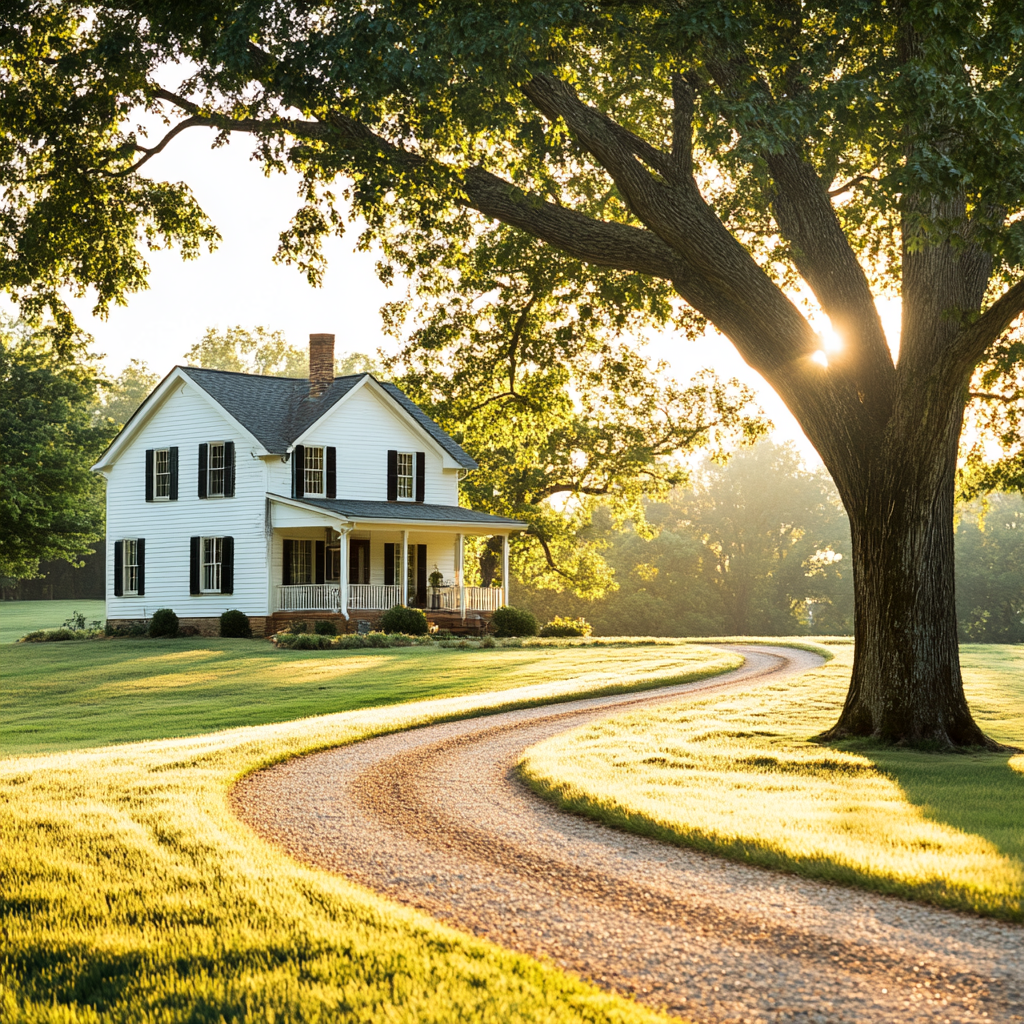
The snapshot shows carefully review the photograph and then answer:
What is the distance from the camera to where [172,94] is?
12562 mm

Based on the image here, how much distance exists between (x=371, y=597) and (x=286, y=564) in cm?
286

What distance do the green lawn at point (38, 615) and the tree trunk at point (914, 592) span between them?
2936 cm

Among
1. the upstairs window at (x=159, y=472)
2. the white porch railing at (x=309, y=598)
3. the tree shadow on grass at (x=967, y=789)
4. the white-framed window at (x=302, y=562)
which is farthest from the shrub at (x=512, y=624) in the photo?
the tree shadow on grass at (x=967, y=789)

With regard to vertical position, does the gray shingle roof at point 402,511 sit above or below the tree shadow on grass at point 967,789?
above

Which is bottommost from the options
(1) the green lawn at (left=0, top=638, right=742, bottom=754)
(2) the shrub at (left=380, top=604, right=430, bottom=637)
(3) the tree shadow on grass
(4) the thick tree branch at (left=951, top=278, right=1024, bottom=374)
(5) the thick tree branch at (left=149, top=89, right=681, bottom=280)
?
(1) the green lawn at (left=0, top=638, right=742, bottom=754)

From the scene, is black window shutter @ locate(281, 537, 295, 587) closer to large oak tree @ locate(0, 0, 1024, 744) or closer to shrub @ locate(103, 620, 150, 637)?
shrub @ locate(103, 620, 150, 637)

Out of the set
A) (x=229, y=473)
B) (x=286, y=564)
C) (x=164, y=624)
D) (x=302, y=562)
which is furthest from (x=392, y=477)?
(x=164, y=624)

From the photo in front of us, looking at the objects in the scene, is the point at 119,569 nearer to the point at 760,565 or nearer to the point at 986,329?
the point at 986,329

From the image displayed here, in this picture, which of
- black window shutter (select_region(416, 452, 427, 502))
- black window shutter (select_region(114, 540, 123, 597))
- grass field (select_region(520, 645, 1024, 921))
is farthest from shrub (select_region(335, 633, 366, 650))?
grass field (select_region(520, 645, 1024, 921))

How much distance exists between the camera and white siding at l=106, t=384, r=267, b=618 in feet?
104

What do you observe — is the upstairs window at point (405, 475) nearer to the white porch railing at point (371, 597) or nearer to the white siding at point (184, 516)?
the white porch railing at point (371, 597)

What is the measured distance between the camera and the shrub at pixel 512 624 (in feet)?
105

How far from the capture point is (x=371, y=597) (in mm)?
31875

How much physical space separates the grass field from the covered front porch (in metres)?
17.4
